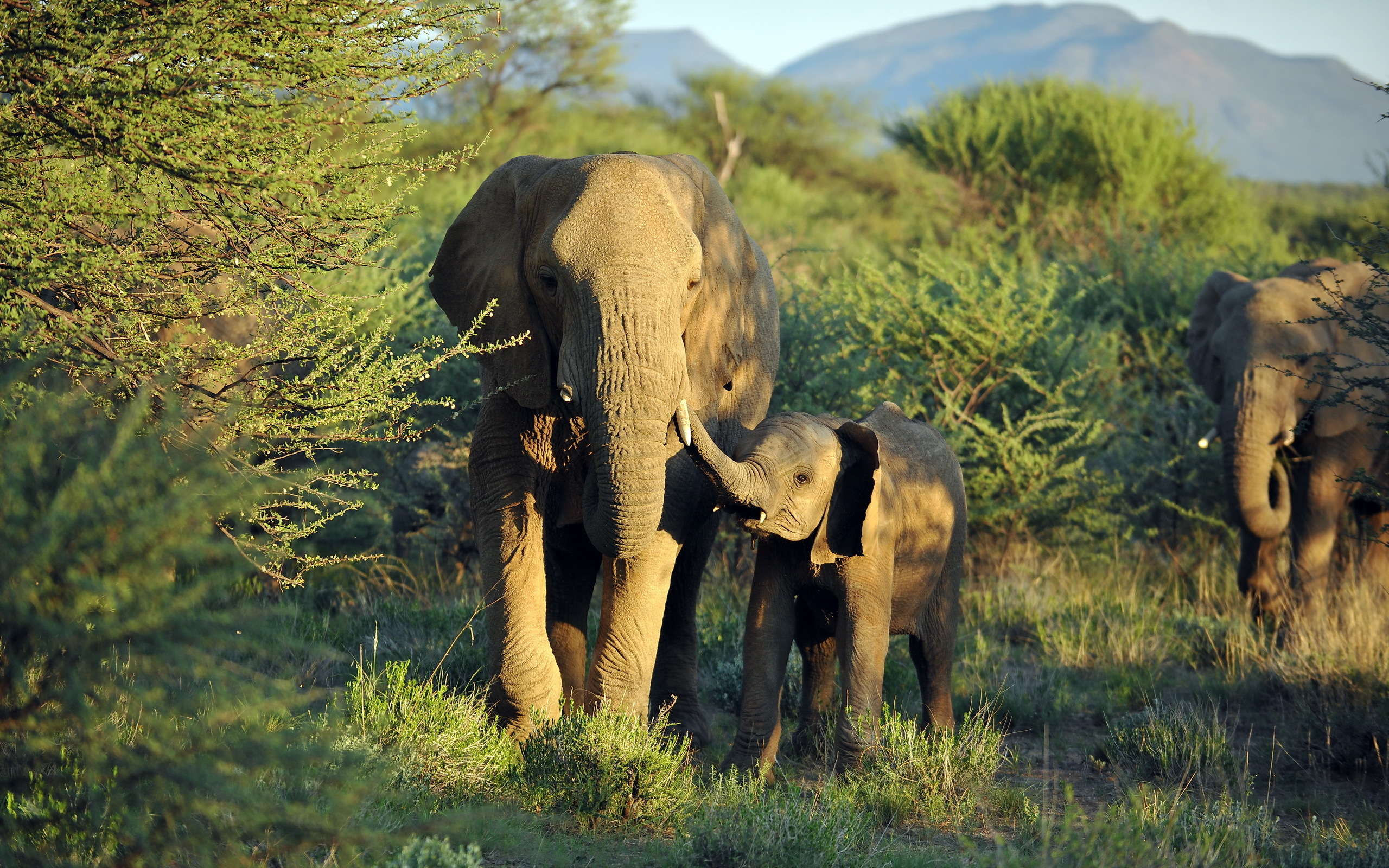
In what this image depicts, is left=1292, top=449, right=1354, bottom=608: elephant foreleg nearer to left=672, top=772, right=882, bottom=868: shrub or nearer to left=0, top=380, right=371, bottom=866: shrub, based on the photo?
left=672, top=772, right=882, bottom=868: shrub

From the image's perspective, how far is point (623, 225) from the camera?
14.8 ft

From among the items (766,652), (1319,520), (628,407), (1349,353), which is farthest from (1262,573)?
(628,407)

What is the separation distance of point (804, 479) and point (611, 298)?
1.25 metres

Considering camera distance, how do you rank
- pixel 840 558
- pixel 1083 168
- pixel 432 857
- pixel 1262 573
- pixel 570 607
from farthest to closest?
pixel 1083 168 < pixel 1262 573 < pixel 570 607 < pixel 840 558 < pixel 432 857

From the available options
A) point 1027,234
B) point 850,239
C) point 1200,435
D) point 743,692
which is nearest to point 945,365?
point 1200,435

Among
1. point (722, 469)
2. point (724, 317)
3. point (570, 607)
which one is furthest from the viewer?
point (570, 607)

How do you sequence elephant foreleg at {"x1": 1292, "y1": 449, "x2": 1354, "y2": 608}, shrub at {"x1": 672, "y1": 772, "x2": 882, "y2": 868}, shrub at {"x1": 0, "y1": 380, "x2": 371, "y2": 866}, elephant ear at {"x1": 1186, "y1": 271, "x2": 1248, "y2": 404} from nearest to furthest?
shrub at {"x1": 0, "y1": 380, "x2": 371, "y2": 866} → shrub at {"x1": 672, "y1": 772, "x2": 882, "y2": 868} → elephant foreleg at {"x1": 1292, "y1": 449, "x2": 1354, "y2": 608} → elephant ear at {"x1": 1186, "y1": 271, "x2": 1248, "y2": 404}

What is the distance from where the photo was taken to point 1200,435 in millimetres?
10688

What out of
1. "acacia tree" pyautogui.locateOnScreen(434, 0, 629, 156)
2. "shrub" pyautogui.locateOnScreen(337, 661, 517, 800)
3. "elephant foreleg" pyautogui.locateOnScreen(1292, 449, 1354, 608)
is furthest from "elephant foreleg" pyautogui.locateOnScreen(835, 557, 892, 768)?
"acacia tree" pyautogui.locateOnScreen(434, 0, 629, 156)

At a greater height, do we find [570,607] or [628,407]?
[628,407]

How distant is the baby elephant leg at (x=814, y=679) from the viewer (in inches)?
232

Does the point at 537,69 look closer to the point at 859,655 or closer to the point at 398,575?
the point at 398,575

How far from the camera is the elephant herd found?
4500mm

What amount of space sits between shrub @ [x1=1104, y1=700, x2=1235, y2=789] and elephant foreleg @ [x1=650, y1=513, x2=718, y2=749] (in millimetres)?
2132
